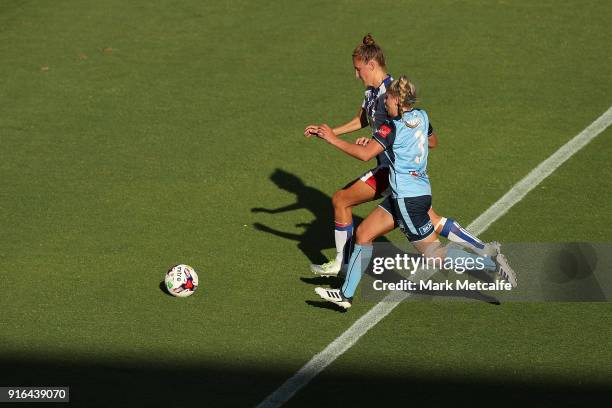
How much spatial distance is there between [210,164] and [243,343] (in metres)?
4.98

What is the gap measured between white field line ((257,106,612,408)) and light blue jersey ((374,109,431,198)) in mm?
1241

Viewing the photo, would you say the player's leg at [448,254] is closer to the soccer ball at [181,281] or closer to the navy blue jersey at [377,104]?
the navy blue jersey at [377,104]

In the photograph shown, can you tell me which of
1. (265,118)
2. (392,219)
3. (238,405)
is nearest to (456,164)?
(265,118)

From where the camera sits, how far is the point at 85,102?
17219 millimetres

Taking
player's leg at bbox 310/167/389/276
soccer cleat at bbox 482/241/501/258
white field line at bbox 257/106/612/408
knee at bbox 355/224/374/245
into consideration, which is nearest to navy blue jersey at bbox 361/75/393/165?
player's leg at bbox 310/167/389/276

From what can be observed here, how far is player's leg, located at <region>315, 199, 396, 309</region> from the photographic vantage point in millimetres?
10844

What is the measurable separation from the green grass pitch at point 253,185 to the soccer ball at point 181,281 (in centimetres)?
11

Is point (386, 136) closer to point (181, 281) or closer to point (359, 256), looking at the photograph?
point (359, 256)

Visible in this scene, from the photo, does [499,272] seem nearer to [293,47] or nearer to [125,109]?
[125,109]

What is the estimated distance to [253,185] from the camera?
14.4 meters

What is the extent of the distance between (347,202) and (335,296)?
1.25 metres

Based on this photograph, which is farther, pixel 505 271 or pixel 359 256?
pixel 505 271

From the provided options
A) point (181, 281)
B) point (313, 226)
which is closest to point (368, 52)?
point (313, 226)

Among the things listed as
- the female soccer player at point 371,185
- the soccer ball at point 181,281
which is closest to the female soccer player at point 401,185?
the female soccer player at point 371,185
